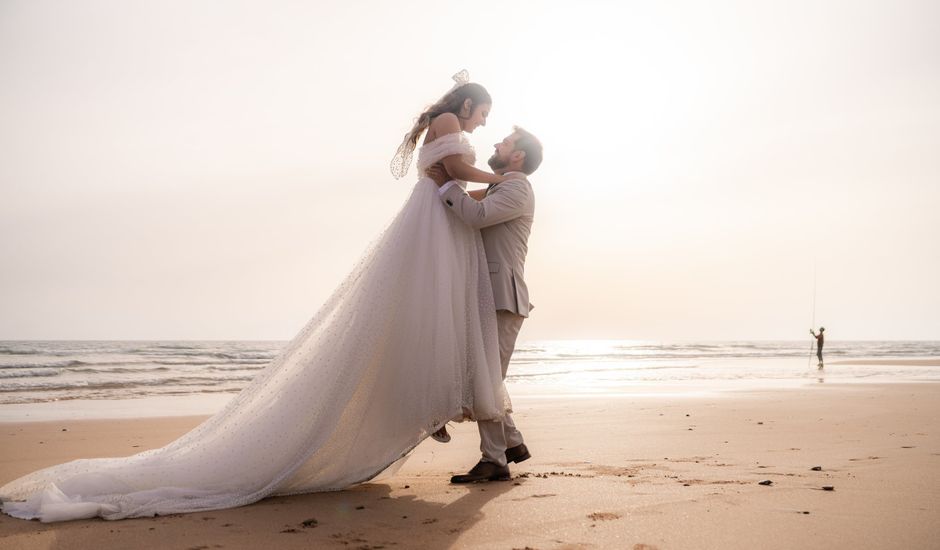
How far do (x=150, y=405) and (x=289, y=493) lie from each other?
9.97 meters

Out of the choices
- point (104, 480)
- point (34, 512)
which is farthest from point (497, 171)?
point (34, 512)

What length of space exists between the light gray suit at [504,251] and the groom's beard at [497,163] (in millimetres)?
125

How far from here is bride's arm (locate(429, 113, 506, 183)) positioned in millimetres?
4727

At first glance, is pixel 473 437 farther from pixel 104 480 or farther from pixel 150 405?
pixel 150 405

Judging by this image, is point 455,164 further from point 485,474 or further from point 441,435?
Result: point 485,474

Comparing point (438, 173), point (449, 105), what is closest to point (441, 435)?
point (438, 173)

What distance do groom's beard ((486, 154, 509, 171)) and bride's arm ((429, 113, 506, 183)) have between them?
202 mm

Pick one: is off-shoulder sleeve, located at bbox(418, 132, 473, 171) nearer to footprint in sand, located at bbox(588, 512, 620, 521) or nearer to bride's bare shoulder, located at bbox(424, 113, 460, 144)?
bride's bare shoulder, located at bbox(424, 113, 460, 144)

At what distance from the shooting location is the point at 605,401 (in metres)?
12.5

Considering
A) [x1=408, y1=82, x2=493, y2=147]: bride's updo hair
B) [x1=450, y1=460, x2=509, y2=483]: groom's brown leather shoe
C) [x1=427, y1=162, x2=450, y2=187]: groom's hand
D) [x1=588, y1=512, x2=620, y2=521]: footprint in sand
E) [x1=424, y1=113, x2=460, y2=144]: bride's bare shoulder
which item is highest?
[x1=408, y1=82, x2=493, y2=147]: bride's updo hair

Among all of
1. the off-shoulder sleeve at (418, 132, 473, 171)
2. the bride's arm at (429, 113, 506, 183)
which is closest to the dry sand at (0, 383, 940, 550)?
the bride's arm at (429, 113, 506, 183)

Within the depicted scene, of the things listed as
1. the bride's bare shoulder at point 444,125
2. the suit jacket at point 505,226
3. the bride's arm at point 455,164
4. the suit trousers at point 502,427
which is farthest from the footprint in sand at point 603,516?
the bride's bare shoulder at point 444,125

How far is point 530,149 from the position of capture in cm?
501

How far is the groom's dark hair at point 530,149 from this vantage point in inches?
197
